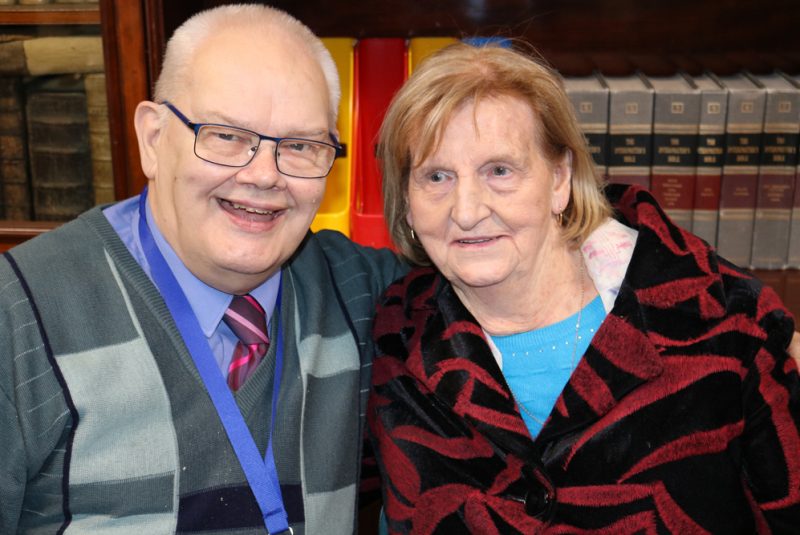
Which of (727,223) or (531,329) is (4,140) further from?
(727,223)

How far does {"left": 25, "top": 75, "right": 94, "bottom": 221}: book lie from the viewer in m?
2.18

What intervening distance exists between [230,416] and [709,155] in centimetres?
143

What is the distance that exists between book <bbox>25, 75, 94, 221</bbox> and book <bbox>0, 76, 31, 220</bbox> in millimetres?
19

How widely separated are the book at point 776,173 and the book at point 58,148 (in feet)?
5.52

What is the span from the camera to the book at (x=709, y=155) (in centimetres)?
226

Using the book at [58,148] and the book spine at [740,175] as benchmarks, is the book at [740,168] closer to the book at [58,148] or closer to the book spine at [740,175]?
the book spine at [740,175]

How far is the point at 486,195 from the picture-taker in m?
1.59

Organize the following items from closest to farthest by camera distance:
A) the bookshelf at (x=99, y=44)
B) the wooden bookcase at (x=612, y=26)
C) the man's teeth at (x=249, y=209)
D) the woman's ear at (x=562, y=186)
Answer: the man's teeth at (x=249, y=209), the woman's ear at (x=562, y=186), the bookshelf at (x=99, y=44), the wooden bookcase at (x=612, y=26)

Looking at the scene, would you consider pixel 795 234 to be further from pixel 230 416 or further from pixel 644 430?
pixel 230 416

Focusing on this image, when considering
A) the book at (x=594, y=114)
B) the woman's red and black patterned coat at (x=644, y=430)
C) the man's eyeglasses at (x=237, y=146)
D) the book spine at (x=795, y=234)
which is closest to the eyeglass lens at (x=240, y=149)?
the man's eyeglasses at (x=237, y=146)

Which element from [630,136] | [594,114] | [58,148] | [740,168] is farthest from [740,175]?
[58,148]

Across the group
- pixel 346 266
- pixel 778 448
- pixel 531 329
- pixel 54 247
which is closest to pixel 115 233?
pixel 54 247

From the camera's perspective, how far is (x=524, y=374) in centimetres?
166

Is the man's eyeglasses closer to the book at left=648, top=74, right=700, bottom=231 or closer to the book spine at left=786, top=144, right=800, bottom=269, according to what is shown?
the book at left=648, top=74, right=700, bottom=231
